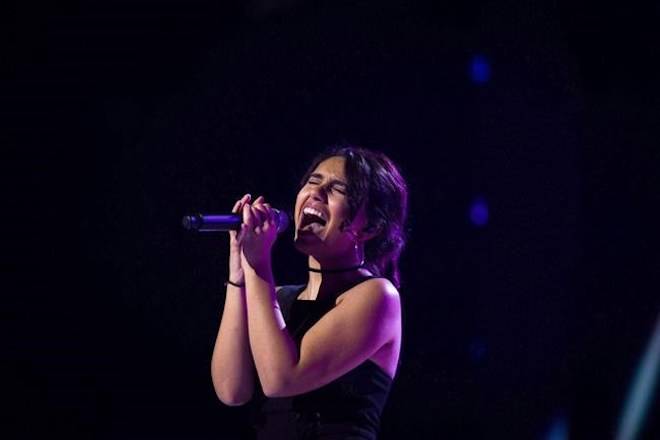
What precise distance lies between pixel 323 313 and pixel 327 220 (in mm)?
180

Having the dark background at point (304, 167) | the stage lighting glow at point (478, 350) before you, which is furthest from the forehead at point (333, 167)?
the stage lighting glow at point (478, 350)

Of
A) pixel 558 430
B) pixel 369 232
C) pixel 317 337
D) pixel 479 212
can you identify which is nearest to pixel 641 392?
pixel 558 430

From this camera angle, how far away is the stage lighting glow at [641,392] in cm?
197

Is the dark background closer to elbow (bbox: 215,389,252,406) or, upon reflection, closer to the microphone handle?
elbow (bbox: 215,389,252,406)

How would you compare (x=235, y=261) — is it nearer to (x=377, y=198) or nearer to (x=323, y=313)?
(x=323, y=313)

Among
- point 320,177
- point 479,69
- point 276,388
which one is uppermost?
point 479,69

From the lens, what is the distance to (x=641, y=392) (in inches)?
77.9

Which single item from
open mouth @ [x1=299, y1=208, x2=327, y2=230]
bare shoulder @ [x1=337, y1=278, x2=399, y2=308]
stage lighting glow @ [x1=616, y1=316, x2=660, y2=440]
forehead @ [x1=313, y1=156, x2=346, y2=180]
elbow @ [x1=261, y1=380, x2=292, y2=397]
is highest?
forehead @ [x1=313, y1=156, x2=346, y2=180]

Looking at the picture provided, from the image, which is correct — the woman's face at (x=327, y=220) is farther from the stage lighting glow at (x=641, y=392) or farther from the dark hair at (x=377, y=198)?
the stage lighting glow at (x=641, y=392)

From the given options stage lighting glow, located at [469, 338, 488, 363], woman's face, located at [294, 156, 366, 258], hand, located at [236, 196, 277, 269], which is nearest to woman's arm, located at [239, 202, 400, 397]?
hand, located at [236, 196, 277, 269]

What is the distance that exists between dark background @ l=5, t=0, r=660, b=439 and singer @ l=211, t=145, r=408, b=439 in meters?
0.55

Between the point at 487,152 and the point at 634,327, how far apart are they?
0.58 meters

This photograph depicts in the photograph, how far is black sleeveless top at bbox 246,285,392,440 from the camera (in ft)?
4.90

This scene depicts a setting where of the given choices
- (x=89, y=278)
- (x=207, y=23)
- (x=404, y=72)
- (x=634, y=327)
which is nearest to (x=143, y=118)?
(x=207, y=23)
